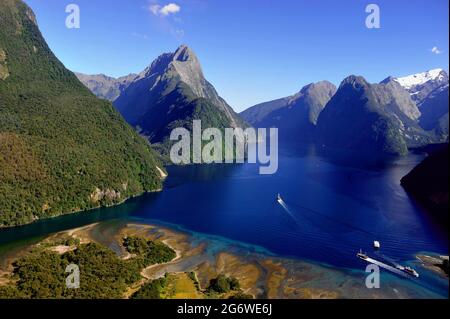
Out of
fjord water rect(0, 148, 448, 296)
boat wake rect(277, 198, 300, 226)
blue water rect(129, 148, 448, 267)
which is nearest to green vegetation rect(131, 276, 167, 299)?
fjord water rect(0, 148, 448, 296)

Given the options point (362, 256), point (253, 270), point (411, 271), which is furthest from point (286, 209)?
point (411, 271)

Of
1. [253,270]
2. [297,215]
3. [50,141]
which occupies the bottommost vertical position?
[253,270]

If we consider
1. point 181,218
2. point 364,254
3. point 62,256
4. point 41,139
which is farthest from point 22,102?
point 364,254

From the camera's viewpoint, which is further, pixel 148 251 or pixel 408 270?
pixel 148 251

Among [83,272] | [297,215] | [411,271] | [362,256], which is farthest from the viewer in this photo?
[297,215]

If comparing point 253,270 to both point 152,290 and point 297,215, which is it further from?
point 297,215

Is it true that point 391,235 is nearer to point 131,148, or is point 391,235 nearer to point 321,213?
point 321,213

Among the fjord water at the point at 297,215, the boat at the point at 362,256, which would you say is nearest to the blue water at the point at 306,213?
the fjord water at the point at 297,215

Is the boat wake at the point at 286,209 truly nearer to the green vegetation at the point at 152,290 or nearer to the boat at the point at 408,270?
the boat at the point at 408,270
